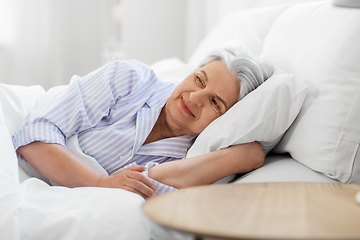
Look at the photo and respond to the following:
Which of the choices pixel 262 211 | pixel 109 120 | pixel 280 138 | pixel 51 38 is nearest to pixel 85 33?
pixel 51 38

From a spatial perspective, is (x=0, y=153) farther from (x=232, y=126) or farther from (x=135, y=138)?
(x=232, y=126)

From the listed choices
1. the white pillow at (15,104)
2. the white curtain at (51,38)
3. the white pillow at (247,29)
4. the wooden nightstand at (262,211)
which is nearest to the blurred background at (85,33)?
the white curtain at (51,38)

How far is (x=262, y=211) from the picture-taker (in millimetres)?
612

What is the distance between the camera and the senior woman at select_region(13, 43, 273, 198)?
1.08 m

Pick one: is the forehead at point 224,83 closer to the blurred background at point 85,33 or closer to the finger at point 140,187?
the finger at point 140,187

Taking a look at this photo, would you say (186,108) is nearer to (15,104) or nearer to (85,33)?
(15,104)

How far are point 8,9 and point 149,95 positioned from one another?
2460 millimetres

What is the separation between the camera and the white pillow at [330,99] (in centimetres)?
98

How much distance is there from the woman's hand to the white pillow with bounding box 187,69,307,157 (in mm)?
239

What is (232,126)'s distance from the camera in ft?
3.64

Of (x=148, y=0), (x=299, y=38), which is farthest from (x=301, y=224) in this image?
(x=148, y=0)

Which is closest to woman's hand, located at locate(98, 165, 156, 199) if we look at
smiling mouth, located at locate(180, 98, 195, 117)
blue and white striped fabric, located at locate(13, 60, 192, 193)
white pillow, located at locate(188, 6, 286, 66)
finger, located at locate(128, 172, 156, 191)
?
finger, located at locate(128, 172, 156, 191)

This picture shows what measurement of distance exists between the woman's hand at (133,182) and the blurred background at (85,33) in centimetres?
232

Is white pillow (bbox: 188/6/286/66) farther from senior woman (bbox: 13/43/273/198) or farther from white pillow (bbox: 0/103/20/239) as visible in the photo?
white pillow (bbox: 0/103/20/239)
